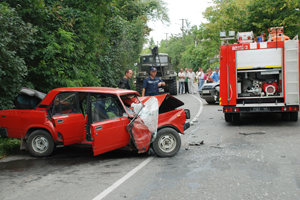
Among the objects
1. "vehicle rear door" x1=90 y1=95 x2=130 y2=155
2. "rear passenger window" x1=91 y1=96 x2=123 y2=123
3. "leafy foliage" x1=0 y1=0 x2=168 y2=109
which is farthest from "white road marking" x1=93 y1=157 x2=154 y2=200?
"leafy foliage" x1=0 y1=0 x2=168 y2=109

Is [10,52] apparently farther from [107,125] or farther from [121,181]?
[121,181]

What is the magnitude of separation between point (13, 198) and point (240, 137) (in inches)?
231

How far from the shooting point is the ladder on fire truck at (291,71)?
10242mm

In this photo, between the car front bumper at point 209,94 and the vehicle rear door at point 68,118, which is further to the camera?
the car front bumper at point 209,94

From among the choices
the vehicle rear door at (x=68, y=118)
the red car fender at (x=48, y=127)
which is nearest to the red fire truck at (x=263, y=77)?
the vehicle rear door at (x=68, y=118)

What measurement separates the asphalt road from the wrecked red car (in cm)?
36

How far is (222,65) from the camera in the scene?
10875mm

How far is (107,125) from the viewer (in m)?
6.45

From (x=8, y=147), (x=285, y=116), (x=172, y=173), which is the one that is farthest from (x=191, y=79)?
(x=172, y=173)

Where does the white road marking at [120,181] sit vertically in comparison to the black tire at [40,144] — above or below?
Result: below

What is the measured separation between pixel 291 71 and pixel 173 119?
17.1ft

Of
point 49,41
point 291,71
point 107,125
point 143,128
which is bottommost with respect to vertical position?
point 143,128

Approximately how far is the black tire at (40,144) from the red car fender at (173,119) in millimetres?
2351

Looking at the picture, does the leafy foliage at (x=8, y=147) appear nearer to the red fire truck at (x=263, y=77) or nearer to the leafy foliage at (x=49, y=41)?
the leafy foliage at (x=49, y=41)
